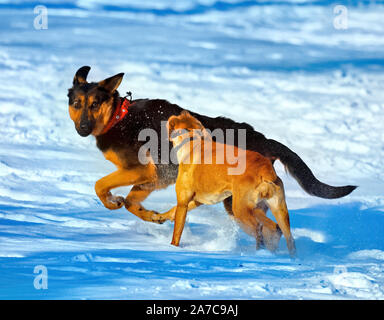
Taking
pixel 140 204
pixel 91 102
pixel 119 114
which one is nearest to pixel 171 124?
pixel 119 114

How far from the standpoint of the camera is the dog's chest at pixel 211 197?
7277mm

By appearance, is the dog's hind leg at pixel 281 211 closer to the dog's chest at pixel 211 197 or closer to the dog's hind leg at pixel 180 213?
the dog's chest at pixel 211 197

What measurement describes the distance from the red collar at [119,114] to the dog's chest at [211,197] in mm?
1283

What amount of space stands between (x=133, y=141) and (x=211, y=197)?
117 centimetres

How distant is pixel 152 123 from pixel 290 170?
1.62m

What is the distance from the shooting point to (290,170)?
7629 mm

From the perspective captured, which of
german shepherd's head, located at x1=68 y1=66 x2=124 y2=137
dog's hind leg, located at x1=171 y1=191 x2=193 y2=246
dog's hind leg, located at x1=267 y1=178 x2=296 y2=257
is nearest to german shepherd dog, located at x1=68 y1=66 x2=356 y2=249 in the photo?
german shepherd's head, located at x1=68 y1=66 x2=124 y2=137

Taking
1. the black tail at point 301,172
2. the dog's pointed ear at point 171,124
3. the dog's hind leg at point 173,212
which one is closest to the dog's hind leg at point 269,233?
the black tail at point 301,172

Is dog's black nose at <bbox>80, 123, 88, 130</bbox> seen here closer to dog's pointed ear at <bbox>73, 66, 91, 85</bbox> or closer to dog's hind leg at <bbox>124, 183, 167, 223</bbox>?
dog's pointed ear at <bbox>73, 66, 91, 85</bbox>

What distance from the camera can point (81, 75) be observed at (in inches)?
304

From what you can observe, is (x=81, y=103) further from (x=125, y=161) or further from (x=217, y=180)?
(x=217, y=180)

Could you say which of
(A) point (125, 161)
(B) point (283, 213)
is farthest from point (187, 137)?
(B) point (283, 213)

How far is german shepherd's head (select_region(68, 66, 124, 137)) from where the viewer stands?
7562 millimetres

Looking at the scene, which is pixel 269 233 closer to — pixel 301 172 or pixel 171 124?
pixel 301 172
